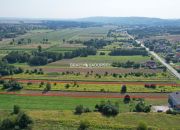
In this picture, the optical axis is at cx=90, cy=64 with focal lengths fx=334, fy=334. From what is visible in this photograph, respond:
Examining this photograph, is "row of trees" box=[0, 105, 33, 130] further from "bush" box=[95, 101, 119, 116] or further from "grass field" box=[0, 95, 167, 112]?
"bush" box=[95, 101, 119, 116]

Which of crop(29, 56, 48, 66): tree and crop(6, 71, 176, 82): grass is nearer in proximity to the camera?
crop(6, 71, 176, 82): grass

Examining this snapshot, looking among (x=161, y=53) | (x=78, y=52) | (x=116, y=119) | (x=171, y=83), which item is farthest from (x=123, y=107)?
(x=161, y=53)

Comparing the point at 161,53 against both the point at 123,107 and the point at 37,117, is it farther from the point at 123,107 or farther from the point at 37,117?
the point at 37,117

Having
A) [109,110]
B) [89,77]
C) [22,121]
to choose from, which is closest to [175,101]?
[109,110]

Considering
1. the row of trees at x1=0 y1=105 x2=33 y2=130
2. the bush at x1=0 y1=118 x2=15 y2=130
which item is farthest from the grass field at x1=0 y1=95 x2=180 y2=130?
the bush at x1=0 y1=118 x2=15 y2=130

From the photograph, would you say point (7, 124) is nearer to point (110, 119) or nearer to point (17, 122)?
point (17, 122)

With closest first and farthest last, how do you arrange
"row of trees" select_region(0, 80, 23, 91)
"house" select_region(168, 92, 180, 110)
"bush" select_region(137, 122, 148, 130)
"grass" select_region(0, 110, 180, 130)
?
1. "bush" select_region(137, 122, 148, 130)
2. "grass" select_region(0, 110, 180, 130)
3. "house" select_region(168, 92, 180, 110)
4. "row of trees" select_region(0, 80, 23, 91)

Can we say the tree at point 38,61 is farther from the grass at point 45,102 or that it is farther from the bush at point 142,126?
the bush at point 142,126

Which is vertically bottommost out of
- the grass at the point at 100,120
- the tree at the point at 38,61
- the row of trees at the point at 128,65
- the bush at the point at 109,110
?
the tree at the point at 38,61

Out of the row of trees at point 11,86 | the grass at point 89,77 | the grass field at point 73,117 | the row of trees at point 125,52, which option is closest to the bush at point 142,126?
the grass field at point 73,117

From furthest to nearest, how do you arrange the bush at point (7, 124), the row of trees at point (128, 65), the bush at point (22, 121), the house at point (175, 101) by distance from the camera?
the row of trees at point (128, 65) → the house at point (175, 101) → the bush at point (22, 121) → the bush at point (7, 124)

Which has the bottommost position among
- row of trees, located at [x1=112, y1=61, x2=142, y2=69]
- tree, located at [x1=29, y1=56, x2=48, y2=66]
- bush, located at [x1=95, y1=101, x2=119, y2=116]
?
tree, located at [x1=29, y1=56, x2=48, y2=66]
